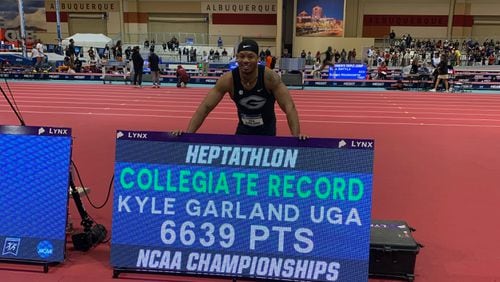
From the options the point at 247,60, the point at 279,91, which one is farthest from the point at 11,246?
the point at 279,91

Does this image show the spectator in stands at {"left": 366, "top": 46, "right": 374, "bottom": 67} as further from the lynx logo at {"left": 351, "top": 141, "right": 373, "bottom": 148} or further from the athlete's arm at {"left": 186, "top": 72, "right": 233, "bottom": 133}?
the lynx logo at {"left": 351, "top": 141, "right": 373, "bottom": 148}

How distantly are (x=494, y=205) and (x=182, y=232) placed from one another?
390 cm

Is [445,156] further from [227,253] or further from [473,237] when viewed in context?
[227,253]

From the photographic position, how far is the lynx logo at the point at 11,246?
142 inches

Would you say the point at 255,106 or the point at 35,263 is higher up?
the point at 255,106

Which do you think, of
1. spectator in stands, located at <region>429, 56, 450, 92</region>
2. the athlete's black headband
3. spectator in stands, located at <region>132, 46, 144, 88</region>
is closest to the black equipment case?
the athlete's black headband

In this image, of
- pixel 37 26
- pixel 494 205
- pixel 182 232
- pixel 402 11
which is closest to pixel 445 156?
pixel 494 205

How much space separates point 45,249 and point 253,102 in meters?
2.09

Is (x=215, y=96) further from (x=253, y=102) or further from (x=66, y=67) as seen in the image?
(x=66, y=67)

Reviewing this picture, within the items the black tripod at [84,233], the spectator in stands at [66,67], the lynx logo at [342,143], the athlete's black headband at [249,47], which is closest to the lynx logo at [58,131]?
the black tripod at [84,233]

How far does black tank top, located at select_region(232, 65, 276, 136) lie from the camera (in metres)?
3.87

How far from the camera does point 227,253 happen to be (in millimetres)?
3342

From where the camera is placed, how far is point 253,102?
3.93 meters

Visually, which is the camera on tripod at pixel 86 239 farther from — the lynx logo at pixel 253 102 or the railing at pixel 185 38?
the railing at pixel 185 38
